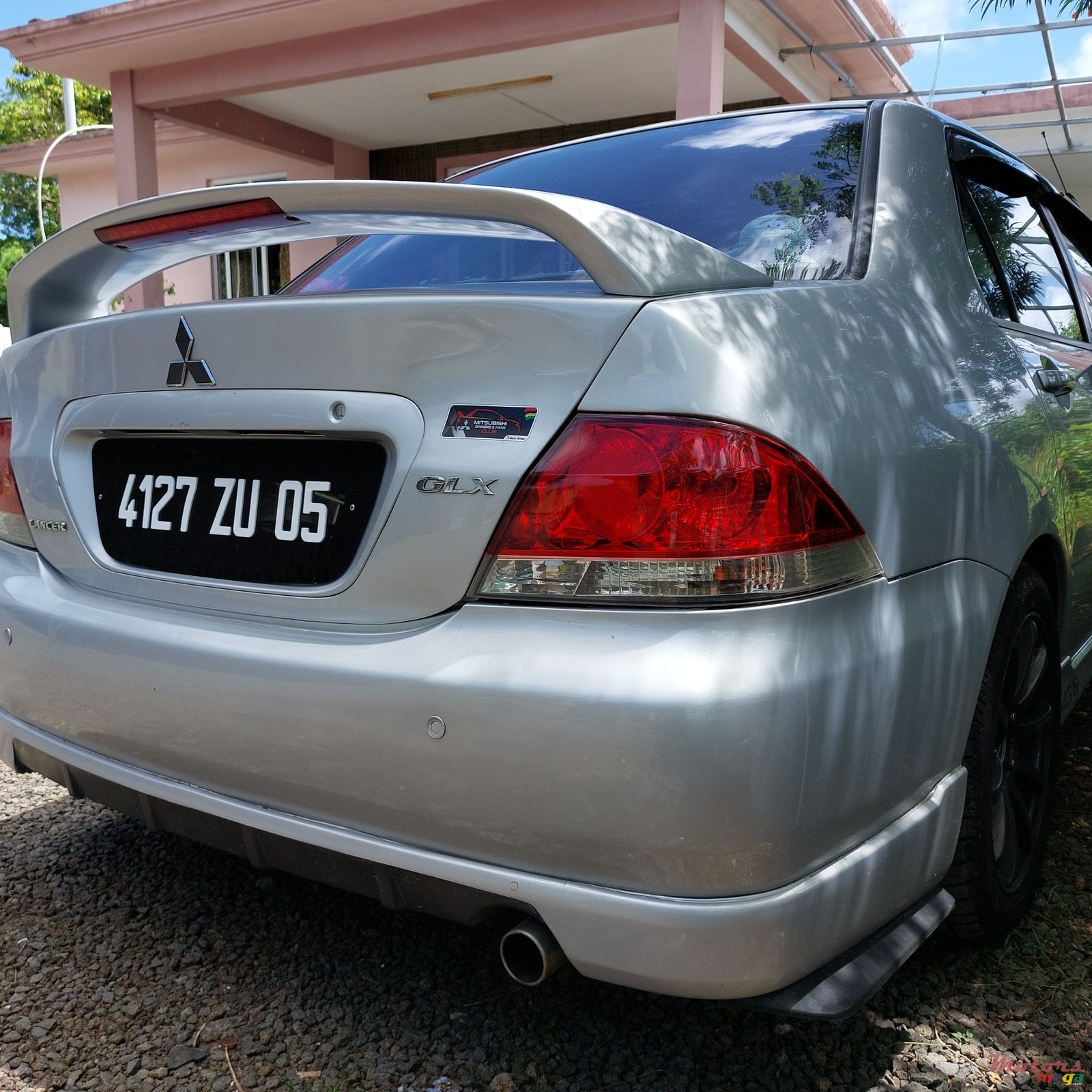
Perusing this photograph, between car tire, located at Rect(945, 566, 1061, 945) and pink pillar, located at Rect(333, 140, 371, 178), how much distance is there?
11.5 meters

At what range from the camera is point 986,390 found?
1.87m

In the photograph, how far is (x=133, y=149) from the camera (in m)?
9.91

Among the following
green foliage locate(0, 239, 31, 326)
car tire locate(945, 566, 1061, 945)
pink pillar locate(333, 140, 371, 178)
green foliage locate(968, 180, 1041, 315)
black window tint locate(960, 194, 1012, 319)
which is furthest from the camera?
green foliage locate(0, 239, 31, 326)

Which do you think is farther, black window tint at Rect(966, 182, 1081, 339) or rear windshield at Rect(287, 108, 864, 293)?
black window tint at Rect(966, 182, 1081, 339)

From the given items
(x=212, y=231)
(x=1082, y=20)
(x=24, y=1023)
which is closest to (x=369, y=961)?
(x=24, y=1023)

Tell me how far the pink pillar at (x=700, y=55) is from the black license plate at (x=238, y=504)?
623 centimetres

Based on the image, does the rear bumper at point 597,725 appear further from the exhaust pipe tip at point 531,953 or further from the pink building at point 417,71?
the pink building at point 417,71

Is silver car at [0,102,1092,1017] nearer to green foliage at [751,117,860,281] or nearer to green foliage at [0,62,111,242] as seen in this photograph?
green foliage at [751,117,860,281]

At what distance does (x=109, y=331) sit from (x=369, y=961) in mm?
1236

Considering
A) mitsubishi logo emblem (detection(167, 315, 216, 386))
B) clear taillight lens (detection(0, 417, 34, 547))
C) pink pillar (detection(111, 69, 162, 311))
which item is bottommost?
clear taillight lens (detection(0, 417, 34, 547))

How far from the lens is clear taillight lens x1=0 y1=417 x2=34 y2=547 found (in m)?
1.99

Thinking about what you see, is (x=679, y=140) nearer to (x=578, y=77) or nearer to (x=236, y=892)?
(x=236, y=892)

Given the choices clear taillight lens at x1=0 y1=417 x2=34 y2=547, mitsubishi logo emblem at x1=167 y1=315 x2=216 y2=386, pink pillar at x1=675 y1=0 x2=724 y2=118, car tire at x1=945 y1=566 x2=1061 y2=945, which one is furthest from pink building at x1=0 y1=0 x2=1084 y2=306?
mitsubishi logo emblem at x1=167 y1=315 x2=216 y2=386

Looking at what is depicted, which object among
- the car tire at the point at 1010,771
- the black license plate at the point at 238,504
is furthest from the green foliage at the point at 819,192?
the black license plate at the point at 238,504
